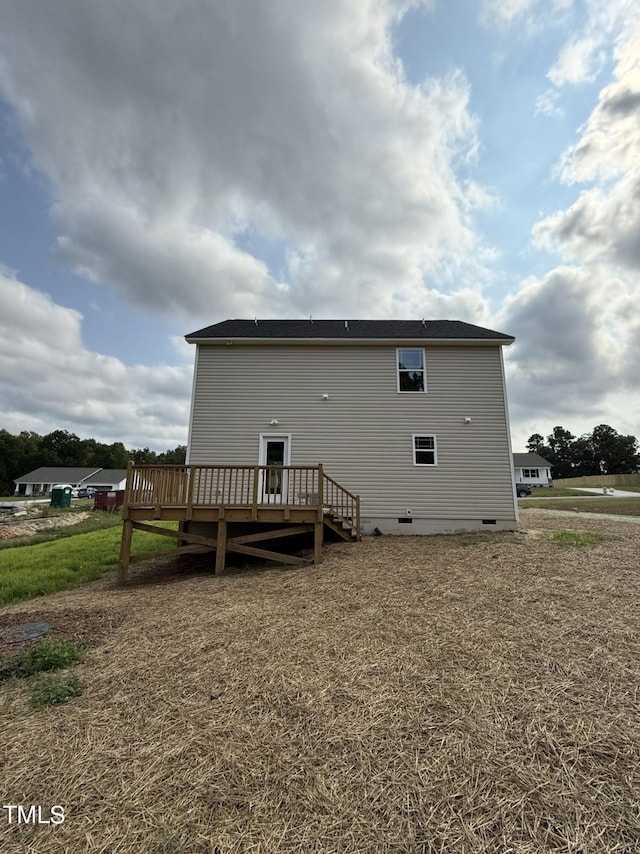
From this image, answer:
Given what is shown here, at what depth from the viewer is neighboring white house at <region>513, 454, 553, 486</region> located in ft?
167

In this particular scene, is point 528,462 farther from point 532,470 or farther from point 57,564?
point 57,564

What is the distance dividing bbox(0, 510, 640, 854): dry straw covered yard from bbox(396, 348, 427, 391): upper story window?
288 inches

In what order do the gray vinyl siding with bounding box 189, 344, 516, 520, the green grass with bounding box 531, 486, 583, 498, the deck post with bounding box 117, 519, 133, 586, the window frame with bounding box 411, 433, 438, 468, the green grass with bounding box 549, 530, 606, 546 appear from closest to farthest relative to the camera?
the deck post with bounding box 117, 519, 133, 586 → the green grass with bounding box 549, 530, 606, 546 → the gray vinyl siding with bounding box 189, 344, 516, 520 → the window frame with bounding box 411, 433, 438, 468 → the green grass with bounding box 531, 486, 583, 498

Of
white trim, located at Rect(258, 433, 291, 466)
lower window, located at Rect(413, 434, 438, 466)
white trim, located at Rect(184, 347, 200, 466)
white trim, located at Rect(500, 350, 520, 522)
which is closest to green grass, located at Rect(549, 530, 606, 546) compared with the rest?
white trim, located at Rect(500, 350, 520, 522)

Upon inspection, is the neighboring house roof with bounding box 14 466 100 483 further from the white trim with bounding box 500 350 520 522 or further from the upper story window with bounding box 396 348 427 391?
the white trim with bounding box 500 350 520 522

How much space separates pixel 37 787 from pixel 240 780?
3.92 feet

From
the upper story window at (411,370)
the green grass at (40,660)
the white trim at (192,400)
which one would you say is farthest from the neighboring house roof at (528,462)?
the green grass at (40,660)

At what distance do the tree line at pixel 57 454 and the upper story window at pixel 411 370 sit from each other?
164ft

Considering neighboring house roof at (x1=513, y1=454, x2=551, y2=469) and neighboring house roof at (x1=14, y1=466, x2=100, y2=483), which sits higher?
neighboring house roof at (x1=513, y1=454, x2=551, y2=469)

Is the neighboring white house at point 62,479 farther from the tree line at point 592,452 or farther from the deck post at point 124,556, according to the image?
the tree line at point 592,452

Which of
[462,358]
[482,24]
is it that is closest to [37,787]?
[462,358]

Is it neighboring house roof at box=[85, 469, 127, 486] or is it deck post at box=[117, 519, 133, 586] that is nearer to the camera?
deck post at box=[117, 519, 133, 586]

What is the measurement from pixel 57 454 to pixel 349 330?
76690 millimetres

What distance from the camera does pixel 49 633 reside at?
4449 millimetres
